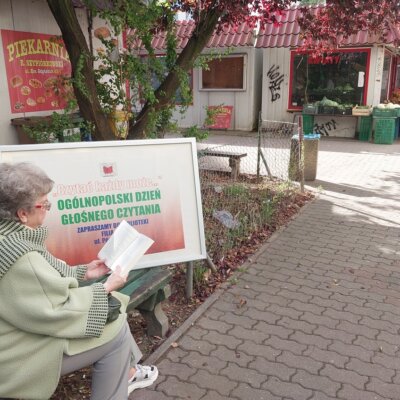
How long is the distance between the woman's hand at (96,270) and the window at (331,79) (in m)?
12.2

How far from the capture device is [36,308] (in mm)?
1768

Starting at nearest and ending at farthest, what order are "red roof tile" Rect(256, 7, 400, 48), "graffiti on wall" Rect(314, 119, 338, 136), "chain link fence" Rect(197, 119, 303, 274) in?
"chain link fence" Rect(197, 119, 303, 274) → "red roof tile" Rect(256, 7, 400, 48) → "graffiti on wall" Rect(314, 119, 338, 136)

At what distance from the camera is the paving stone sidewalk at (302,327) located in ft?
8.89

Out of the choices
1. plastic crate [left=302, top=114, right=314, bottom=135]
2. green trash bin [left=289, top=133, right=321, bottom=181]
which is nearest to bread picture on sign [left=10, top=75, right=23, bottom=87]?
green trash bin [left=289, top=133, right=321, bottom=181]

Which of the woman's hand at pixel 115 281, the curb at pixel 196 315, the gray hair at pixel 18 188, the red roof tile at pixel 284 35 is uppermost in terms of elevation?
the red roof tile at pixel 284 35

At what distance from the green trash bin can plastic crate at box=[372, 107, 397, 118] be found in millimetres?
5284

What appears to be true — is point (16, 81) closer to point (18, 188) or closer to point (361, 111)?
point (18, 188)

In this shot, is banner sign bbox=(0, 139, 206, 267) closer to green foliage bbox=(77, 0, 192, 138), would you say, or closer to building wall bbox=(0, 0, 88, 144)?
green foliage bbox=(77, 0, 192, 138)

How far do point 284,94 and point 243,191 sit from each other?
8.90 meters

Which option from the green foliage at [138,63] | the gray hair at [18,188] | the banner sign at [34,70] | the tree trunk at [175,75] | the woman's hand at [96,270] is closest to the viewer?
the gray hair at [18,188]

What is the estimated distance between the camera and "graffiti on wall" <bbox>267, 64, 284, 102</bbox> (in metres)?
14.3

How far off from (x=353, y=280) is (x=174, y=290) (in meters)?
1.68

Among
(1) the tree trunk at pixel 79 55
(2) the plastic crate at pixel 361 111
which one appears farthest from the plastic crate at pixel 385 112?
(1) the tree trunk at pixel 79 55

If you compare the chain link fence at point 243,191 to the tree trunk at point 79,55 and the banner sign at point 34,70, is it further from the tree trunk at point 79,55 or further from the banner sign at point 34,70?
the banner sign at point 34,70
